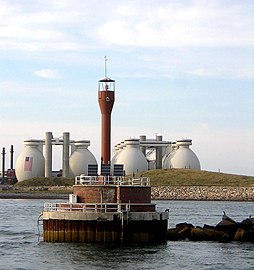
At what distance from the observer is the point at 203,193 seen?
5251 inches

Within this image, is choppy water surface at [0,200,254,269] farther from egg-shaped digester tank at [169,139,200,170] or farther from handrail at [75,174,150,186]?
egg-shaped digester tank at [169,139,200,170]

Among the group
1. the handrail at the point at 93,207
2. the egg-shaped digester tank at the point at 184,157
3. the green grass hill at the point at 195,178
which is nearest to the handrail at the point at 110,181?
the handrail at the point at 93,207

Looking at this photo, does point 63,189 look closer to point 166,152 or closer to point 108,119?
point 166,152

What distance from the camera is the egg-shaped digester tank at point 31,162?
551 feet

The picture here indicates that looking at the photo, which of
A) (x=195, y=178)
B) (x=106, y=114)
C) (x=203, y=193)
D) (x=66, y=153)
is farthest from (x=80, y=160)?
(x=106, y=114)

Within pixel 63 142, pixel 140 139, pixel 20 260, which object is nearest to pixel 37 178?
pixel 63 142

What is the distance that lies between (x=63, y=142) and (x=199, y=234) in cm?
11535

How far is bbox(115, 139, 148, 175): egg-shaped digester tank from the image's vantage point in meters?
160

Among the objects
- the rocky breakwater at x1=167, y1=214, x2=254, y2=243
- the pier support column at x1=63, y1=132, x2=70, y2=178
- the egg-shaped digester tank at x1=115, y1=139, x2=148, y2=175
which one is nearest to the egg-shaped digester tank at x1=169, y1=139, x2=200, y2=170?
the egg-shaped digester tank at x1=115, y1=139, x2=148, y2=175

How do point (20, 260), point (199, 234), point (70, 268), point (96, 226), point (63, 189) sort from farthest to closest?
point (63, 189) → point (199, 234) → point (96, 226) → point (20, 260) → point (70, 268)

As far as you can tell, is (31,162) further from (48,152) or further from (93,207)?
(93,207)

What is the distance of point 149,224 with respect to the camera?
147 feet

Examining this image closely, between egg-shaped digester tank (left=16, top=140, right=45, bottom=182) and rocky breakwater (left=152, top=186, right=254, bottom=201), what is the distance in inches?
1553

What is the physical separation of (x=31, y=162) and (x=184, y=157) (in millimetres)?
32214
